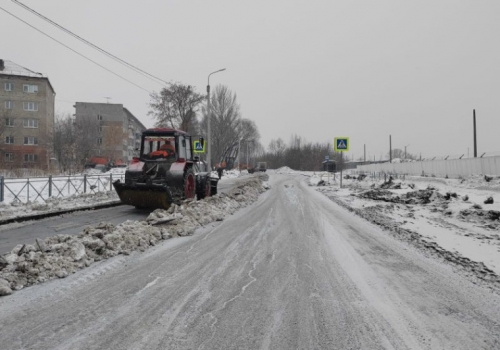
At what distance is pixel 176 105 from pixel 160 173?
34.1 metres

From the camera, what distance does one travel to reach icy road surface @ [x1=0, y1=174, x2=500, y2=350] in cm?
327

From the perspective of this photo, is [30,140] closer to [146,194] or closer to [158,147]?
[158,147]

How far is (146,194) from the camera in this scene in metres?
11.9

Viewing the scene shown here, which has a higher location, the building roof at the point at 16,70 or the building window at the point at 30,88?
the building roof at the point at 16,70

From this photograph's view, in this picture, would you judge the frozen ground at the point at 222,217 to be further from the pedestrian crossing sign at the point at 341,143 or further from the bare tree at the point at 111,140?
the bare tree at the point at 111,140

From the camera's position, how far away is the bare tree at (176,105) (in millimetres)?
44031

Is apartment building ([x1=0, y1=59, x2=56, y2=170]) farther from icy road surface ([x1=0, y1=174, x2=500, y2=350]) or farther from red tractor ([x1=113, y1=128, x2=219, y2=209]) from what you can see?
icy road surface ([x1=0, y1=174, x2=500, y2=350])

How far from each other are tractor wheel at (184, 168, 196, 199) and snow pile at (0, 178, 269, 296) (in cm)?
271

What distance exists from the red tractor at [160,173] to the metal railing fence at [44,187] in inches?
202

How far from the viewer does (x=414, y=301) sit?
169 inches

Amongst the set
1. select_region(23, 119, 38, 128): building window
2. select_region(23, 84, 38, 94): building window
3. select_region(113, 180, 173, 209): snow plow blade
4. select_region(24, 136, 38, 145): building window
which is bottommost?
select_region(113, 180, 173, 209): snow plow blade

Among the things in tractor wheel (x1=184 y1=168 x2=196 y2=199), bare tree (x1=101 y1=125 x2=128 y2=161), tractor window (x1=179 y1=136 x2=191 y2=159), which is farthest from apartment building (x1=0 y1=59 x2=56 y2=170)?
tractor wheel (x1=184 y1=168 x2=196 y2=199)

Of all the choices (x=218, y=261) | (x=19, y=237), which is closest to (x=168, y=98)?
(x=19, y=237)

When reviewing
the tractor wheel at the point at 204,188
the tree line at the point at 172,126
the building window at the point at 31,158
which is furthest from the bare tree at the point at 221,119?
the tractor wheel at the point at 204,188
